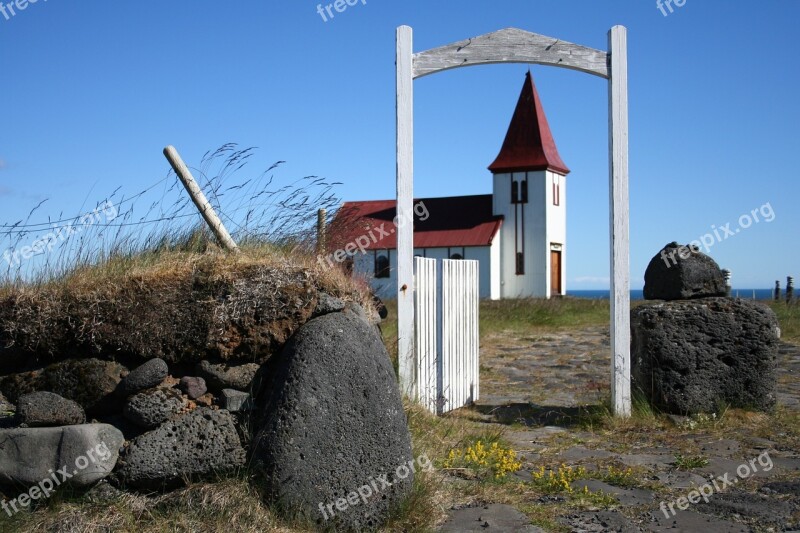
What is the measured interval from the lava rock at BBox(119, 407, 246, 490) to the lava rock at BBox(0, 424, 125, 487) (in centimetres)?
16

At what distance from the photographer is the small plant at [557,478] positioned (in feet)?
17.0

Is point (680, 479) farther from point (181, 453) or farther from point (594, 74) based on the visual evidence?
point (594, 74)

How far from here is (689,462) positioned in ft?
19.2

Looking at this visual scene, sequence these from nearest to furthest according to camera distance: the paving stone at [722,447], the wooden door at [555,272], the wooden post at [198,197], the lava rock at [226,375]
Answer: the lava rock at [226,375], the wooden post at [198,197], the paving stone at [722,447], the wooden door at [555,272]

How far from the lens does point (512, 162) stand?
43719 mm

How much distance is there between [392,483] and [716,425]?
4075 mm

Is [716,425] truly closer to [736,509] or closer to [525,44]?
[736,509]

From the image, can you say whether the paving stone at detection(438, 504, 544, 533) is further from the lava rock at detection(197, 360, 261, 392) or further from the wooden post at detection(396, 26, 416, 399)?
the wooden post at detection(396, 26, 416, 399)

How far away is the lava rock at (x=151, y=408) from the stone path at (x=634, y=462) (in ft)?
5.45

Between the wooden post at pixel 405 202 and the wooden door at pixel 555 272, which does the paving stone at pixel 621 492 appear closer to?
the wooden post at pixel 405 202

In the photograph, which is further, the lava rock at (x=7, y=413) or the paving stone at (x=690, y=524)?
the paving stone at (x=690, y=524)

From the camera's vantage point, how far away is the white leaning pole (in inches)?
→ 290

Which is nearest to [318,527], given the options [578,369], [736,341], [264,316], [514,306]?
[264,316]

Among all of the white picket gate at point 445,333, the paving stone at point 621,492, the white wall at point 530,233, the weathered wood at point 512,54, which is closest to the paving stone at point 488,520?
the paving stone at point 621,492
